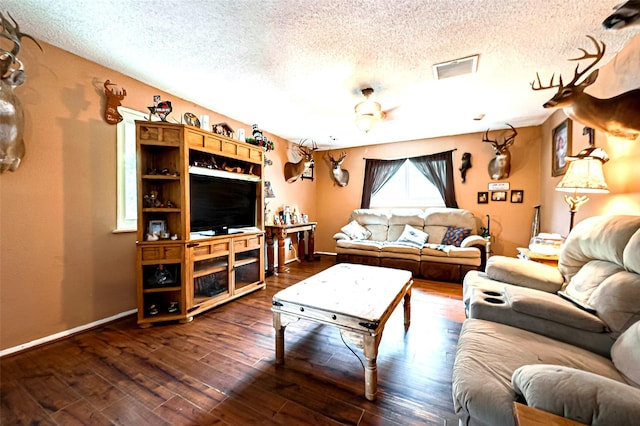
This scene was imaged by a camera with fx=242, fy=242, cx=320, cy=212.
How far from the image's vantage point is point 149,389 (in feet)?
5.11

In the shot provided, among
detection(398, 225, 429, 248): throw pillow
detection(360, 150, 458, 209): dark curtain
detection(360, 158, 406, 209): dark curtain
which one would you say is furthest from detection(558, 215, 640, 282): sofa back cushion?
detection(360, 158, 406, 209): dark curtain

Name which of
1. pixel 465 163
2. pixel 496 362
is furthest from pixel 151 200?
pixel 465 163

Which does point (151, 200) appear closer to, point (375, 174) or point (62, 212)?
point (62, 212)

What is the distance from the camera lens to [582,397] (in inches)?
28.9

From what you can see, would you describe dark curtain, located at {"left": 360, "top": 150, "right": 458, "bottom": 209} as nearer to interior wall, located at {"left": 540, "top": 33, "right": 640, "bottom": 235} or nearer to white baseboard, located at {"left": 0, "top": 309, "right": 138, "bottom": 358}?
interior wall, located at {"left": 540, "top": 33, "right": 640, "bottom": 235}

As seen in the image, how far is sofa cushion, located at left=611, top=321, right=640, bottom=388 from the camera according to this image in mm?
970

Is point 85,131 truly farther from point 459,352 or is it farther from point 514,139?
point 514,139

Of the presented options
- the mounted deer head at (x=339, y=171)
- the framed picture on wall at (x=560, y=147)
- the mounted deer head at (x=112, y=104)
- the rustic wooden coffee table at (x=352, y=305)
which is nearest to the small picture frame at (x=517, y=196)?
the framed picture on wall at (x=560, y=147)

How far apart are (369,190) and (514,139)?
2.66 meters

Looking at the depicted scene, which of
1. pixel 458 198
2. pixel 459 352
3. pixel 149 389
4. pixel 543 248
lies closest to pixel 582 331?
pixel 459 352

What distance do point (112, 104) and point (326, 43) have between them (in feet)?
7.16

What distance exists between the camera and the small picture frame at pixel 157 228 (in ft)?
8.18

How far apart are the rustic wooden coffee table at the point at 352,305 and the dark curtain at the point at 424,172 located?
299 centimetres

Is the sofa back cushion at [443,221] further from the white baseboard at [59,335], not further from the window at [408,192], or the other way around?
the white baseboard at [59,335]
